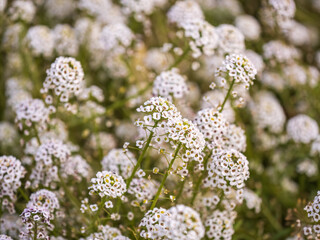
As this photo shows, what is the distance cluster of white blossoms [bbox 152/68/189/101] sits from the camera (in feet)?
13.4

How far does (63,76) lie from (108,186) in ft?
3.97

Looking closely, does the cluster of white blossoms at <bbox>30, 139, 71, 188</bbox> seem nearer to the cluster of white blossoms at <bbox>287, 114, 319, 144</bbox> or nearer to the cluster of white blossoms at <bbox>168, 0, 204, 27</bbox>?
the cluster of white blossoms at <bbox>168, 0, 204, 27</bbox>

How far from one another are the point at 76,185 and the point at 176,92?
1459mm

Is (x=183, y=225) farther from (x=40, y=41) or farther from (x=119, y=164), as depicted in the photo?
(x=40, y=41)

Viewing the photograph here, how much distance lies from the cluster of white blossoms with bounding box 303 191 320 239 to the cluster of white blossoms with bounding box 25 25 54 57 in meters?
3.72

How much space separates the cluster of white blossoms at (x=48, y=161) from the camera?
11.9 feet

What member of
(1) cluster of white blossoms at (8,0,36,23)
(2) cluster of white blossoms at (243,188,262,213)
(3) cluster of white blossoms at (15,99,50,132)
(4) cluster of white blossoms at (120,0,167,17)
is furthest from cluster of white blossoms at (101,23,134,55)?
(2) cluster of white blossoms at (243,188,262,213)

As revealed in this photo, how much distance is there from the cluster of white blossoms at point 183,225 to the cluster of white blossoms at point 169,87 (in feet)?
5.79

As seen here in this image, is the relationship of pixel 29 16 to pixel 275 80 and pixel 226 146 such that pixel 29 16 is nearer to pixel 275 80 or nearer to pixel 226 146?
pixel 226 146

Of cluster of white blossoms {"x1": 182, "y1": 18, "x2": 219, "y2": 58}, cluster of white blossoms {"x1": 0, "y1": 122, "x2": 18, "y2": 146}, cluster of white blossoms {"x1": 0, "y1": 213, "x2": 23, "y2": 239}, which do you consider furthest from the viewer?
cluster of white blossoms {"x1": 0, "y1": 122, "x2": 18, "y2": 146}

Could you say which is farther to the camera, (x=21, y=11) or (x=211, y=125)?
(x=21, y=11)

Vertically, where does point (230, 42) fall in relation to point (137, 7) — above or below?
below

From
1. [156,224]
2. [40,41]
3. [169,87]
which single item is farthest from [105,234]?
[40,41]

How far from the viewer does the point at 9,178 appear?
11.1 ft
